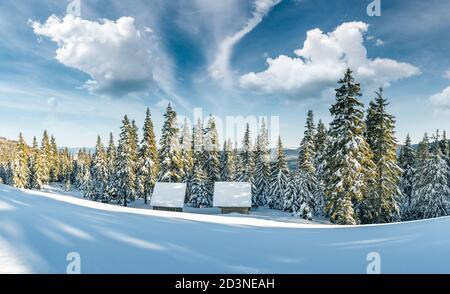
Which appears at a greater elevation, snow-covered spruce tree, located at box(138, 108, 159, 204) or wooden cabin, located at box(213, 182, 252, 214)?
snow-covered spruce tree, located at box(138, 108, 159, 204)

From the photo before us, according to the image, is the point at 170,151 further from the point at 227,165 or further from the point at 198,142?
the point at 227,165

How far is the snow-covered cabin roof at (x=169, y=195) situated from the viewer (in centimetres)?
3588

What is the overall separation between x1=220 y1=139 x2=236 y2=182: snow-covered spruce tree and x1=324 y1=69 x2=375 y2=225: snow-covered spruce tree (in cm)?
2899

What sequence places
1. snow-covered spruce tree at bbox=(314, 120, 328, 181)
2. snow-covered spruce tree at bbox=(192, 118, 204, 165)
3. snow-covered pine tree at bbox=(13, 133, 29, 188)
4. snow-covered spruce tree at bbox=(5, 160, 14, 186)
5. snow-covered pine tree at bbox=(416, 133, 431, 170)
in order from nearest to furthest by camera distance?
1. snow-covered pine tree at bbox=(416, 133, 431, 170)
2. snow-covered spruce tree at bbox=(314, 120, 328, 181)
3. snow-covered spruce tree at bbox=(192, 118, 204, 165)
4. snow-covered pine tree at bbox=(13, 133, 29, 188)
5. snow-covered spruce tree at bbox=(5, 160, 14, 186)

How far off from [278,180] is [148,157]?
22.5 m

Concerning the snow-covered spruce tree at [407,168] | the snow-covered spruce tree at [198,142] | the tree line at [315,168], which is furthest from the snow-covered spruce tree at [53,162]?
the snow-covered spruce tree at [407,168]

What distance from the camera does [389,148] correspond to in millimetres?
26719

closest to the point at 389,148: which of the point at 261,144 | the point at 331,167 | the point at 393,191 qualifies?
the point at 393,191

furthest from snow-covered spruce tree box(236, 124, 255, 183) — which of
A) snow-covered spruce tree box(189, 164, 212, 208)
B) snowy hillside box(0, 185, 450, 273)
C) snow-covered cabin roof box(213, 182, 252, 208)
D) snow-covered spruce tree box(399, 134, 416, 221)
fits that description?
snowy hillside box(0, 185, 450, 273)

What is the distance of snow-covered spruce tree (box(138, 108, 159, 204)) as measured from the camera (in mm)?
45531

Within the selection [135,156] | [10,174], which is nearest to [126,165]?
[135,156]

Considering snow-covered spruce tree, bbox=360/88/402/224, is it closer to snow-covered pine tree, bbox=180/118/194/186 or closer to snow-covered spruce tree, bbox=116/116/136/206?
snow-covered pine tree, bbox=180/118/194/186

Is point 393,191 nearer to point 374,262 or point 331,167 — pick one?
point 331,167
